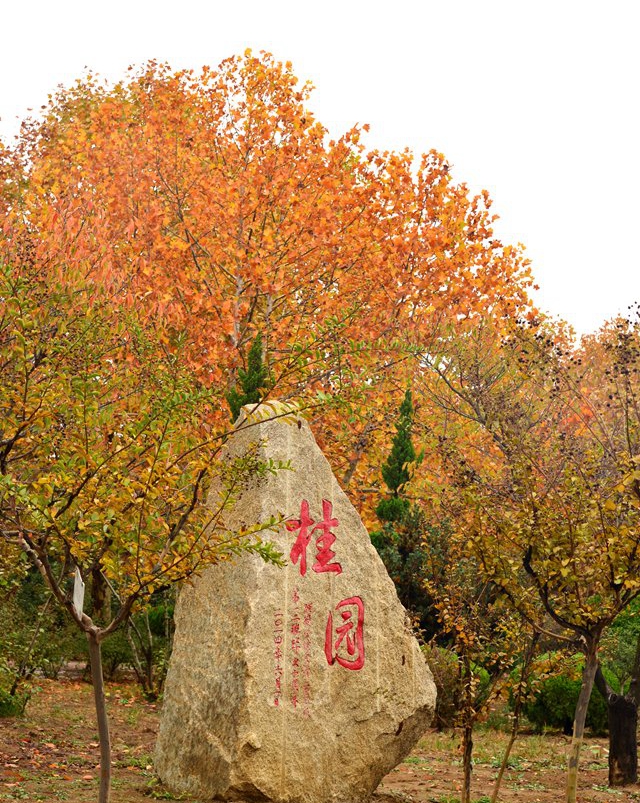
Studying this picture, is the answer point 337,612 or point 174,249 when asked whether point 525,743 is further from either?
point 174,249

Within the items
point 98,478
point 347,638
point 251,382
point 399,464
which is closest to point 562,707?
point 399,464

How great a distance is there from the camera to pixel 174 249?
15.7 m

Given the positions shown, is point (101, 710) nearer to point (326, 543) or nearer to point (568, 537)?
point (326, 543)

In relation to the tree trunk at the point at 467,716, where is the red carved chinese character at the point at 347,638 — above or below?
above

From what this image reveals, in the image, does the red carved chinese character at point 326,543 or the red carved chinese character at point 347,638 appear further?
the red carved chinese character at point 326,543

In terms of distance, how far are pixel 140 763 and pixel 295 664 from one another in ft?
8.16

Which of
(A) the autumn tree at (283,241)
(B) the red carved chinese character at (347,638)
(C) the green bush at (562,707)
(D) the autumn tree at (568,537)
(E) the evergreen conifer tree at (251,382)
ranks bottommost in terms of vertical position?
(C) the green bush at (562,707)

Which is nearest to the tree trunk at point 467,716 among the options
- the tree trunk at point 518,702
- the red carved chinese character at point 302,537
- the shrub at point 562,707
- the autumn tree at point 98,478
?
the tree trunk at point 518,702

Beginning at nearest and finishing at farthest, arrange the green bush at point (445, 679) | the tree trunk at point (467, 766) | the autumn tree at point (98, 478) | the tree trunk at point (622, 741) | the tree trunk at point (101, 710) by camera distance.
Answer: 1. the autumn tree at point (98, 478)
2. the tree trunk at point (101, 710)
3. the tree trunk at point (467, 766)
4. the green bush at point (445, 679)
5. the tree trunk at point (622, 741)

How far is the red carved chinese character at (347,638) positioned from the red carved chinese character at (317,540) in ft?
1.03

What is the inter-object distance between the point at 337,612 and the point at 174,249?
9.18 metres

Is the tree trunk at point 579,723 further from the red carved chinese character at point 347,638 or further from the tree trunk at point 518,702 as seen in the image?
the red carved chinese character at point 347,638

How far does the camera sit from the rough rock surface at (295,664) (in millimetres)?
7184

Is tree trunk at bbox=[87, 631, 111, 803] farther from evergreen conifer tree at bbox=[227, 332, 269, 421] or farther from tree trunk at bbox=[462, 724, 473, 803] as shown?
evergreen conifer tree at bbox=[227, 332, 269, 421]
